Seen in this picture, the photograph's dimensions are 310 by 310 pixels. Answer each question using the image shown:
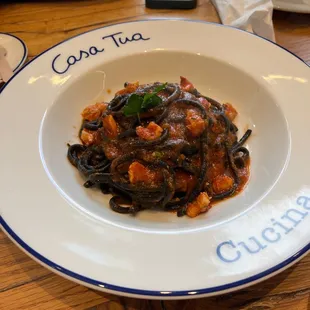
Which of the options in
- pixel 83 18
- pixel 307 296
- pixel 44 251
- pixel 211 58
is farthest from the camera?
pixel 83 18

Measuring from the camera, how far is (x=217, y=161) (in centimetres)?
233

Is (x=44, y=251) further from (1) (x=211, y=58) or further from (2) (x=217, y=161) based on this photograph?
(1) (x=211, y=58)

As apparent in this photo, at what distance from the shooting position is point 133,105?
2.08 m

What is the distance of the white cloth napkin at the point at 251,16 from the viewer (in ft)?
10.2

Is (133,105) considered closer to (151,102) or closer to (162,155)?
(151,102)

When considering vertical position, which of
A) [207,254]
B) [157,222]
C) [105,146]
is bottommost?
[157,222]

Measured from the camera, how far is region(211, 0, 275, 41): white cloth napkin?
10.2 feet

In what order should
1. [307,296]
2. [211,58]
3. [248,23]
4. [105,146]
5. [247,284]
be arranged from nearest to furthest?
[247,284] → [307,296] → [105,146] → [211,58] → [248,23]

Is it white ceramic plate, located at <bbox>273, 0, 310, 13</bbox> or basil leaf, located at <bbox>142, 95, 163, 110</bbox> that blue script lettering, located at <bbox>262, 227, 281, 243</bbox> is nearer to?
basil leaf, located at <bbox>142, 95, 163, 110</bbox>

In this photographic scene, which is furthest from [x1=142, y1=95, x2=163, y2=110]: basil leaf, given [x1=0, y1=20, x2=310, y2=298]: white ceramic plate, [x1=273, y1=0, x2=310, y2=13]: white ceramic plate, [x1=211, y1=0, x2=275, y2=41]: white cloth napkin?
[x1=273, y1=0, x2=310, y2=13]: white ceramic plate

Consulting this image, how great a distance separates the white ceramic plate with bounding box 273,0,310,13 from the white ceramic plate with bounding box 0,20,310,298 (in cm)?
88

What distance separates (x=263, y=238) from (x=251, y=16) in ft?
6.99

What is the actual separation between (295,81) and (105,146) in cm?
125

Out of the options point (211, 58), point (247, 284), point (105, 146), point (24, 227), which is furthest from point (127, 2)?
point (247, 284)
